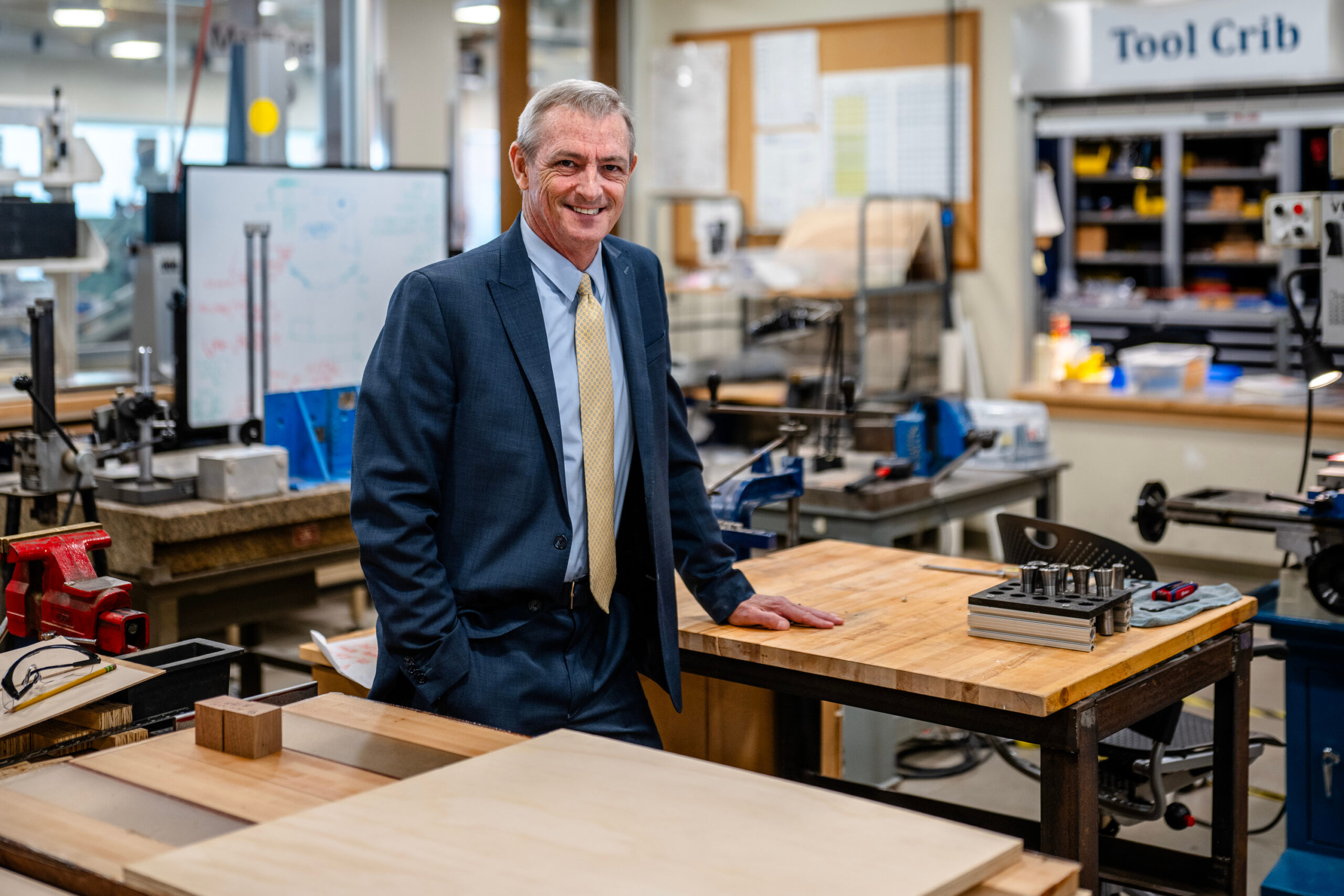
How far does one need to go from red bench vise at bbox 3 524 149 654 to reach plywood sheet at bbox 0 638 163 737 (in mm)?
77

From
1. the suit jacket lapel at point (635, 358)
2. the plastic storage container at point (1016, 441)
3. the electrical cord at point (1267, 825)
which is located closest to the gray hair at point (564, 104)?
the suit jacket lapel at point (635, 358)

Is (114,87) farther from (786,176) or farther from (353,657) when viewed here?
(353,657)

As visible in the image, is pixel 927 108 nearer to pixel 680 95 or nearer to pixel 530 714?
pixel 680 95

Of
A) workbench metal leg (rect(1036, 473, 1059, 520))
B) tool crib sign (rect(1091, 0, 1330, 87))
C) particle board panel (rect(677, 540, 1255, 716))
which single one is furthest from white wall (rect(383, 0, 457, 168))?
particle board panel (rect(677, 540, 1255, 716))

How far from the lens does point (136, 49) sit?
5762 millimetres

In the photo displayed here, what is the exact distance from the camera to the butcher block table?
74.1 inches

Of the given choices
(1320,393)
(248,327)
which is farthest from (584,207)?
(1320,393)

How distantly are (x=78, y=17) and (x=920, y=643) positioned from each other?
15.9 ft

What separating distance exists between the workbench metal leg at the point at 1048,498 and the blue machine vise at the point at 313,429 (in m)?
2.14

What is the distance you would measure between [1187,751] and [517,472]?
1.49m

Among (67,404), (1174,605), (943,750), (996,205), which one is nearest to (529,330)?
(1174,605)

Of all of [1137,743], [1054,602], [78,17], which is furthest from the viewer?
[78,17]

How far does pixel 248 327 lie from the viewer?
3.92m

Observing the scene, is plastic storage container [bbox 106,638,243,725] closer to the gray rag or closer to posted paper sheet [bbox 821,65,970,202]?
the gray rag
